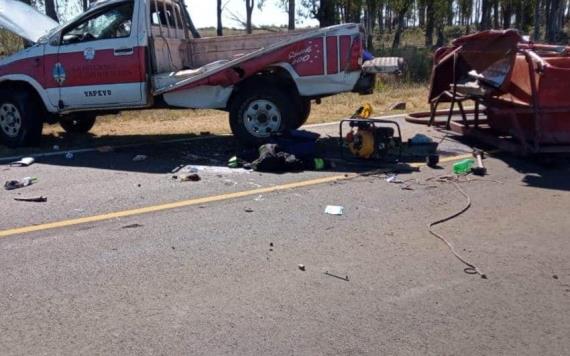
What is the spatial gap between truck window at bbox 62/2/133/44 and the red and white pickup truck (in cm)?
1

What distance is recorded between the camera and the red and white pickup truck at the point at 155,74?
9062 mm

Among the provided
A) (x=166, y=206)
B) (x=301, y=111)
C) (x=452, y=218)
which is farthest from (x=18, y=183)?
(x=452, y=218)

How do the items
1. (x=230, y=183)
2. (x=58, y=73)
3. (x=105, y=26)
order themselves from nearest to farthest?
(x=230, y=183)
(x=105, y=26)
(x=58, y=73)

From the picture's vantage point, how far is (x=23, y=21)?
11.9 meters

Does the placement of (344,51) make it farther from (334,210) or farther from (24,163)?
(24,163)

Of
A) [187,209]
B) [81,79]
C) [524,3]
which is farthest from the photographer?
[524,3]

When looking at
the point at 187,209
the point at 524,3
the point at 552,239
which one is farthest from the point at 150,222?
the point at 524,3

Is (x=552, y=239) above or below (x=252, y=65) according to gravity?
below

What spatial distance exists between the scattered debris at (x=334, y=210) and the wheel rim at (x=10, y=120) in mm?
5932

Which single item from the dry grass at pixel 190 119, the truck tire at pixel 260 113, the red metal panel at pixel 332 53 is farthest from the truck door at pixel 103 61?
the red metal panel at pixel 332 53

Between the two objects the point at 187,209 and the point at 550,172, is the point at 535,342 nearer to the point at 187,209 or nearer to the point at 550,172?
the point at 187,209

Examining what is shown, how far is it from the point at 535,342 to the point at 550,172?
4.62 meters

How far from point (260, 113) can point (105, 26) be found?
2689 millimetres

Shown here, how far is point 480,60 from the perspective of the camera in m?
9.07
